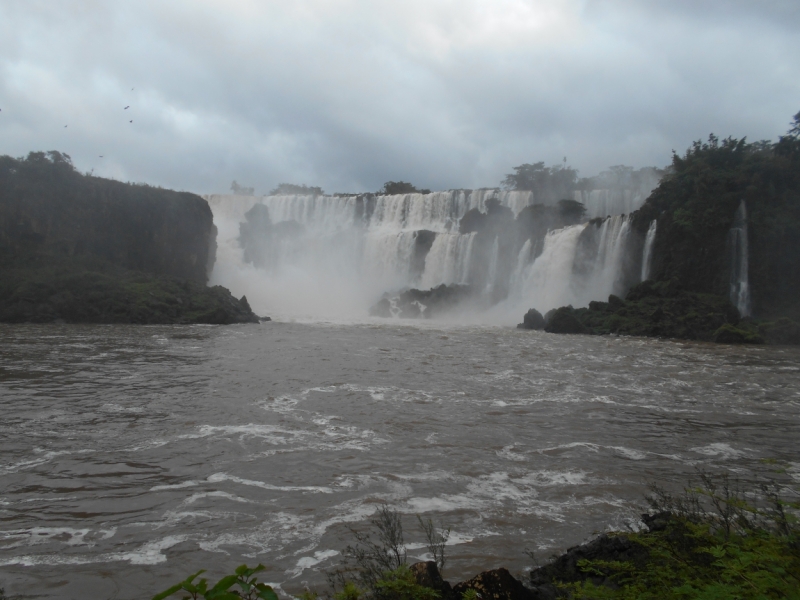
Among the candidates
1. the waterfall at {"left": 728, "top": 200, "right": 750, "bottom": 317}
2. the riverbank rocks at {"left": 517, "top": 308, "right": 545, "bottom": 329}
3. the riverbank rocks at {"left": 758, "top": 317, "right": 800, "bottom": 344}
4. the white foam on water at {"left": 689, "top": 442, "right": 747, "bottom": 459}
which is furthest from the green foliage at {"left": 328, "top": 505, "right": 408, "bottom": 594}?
the waterfall at {"left": 728, "top": 200, "right": 750, "bottom": 317}

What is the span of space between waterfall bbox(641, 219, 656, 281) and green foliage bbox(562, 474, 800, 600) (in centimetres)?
3295

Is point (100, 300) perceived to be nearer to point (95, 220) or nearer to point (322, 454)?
point (95, 220)

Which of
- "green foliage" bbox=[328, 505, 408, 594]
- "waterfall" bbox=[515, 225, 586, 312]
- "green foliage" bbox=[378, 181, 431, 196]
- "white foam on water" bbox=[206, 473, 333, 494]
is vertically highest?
"green foliage" bbox=[378, 181, 431, 196]

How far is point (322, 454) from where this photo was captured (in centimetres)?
830

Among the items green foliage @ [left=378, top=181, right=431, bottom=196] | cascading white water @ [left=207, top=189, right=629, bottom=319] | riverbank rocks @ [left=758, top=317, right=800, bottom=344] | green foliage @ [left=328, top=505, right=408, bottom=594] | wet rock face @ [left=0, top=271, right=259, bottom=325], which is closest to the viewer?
green foliage @ [left=328, top=505, right=408, bottom=594]

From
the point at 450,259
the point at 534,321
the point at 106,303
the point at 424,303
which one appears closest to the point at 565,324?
the point at 534,321

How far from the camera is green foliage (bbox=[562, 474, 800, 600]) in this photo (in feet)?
9.99

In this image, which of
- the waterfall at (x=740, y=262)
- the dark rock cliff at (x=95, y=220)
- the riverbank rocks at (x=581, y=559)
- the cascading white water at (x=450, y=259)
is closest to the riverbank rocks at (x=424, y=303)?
→ the cascading white water at (x=450, y=259)

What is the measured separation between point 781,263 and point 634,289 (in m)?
7.70

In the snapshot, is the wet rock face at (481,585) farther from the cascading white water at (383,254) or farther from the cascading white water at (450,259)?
the cascading white water at (450,259)

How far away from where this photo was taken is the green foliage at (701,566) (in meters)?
3.04

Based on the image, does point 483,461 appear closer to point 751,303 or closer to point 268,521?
point 268,521

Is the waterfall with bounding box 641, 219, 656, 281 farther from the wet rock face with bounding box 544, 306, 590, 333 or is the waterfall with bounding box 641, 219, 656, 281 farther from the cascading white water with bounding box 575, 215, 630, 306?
the wet rock face with bounding box 544, 306, 590, 333

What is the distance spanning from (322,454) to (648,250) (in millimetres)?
32009
